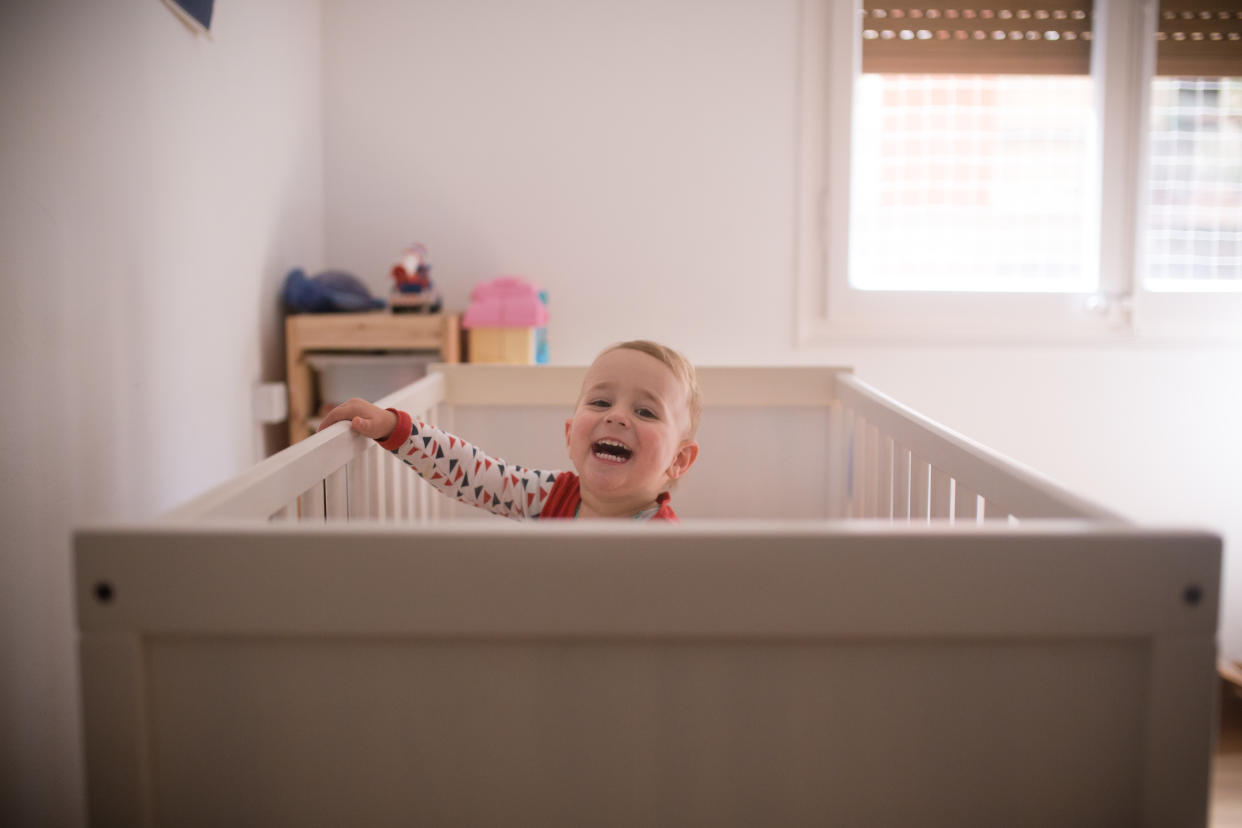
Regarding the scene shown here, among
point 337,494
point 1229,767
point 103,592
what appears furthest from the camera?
point 1229,767

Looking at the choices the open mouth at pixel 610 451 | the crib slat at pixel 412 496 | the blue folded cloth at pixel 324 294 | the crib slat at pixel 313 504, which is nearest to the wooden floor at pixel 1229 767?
the open mouth at pixel 610 451

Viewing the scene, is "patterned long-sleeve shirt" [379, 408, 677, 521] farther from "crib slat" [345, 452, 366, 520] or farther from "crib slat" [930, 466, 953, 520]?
"crib slat" [930, 466, 953, 520]

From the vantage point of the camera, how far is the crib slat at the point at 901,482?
130 centimetres

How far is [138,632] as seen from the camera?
61cm

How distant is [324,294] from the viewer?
2074mm

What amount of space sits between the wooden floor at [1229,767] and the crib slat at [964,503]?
2.75 ft

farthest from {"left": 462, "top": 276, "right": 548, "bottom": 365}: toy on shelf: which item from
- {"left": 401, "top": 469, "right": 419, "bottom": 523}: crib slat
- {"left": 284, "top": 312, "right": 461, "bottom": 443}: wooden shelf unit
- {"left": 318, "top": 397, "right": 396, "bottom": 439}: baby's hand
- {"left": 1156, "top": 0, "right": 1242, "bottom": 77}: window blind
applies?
{"left": 1156, "top": 0, "right": 1242, "bottom": 77}: window blind

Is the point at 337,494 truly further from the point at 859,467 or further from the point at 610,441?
the point at 859,467

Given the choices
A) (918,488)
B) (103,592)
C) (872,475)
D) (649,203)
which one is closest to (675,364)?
(918,488)

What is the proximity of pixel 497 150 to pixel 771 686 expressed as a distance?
2.04 metres

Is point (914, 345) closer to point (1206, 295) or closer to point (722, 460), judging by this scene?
point (1206, 295)

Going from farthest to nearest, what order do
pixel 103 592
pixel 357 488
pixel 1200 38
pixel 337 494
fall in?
pixel 1200 38 → pixel 357 488 → pixel 337 494 → pixel 103 592

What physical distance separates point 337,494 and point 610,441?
33cm

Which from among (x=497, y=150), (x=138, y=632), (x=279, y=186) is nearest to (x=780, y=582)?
(x=138, y=632)
